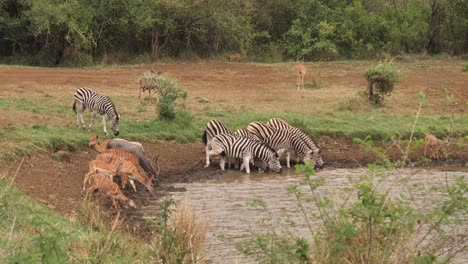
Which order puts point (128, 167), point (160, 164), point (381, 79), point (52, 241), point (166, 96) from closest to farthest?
point (52, 241)
point (128, 167)
point (160, 164)
point (166, 96)
point (381, 79)

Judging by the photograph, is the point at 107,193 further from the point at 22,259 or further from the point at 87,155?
the point at 22,259

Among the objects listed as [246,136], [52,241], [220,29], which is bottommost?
[246,136]

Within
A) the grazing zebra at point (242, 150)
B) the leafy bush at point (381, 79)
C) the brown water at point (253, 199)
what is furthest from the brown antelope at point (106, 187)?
the leafy bush at point (381, 79)

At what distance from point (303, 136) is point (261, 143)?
1.22 meters

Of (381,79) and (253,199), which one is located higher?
(381,79)

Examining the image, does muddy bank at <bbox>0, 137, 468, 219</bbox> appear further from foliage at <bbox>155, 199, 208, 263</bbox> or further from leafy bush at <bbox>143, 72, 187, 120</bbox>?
foliage at <bbox>155, 199, 208, 263</bbox>

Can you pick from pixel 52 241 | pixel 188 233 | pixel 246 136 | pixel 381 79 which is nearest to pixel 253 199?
pixel 246 136

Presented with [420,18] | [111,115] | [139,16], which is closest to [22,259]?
[111,115]

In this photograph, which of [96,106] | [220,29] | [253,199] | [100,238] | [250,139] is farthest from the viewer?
[220,29]

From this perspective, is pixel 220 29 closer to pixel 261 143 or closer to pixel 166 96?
pixel 166 96

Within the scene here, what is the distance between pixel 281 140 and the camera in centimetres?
1894

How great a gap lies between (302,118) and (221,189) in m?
5.89

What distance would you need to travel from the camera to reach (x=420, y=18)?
1650 inches

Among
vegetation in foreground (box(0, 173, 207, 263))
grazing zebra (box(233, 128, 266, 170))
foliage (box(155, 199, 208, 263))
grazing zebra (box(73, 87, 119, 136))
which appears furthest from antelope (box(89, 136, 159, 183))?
foliage (box(155, 199, 208, 263))
